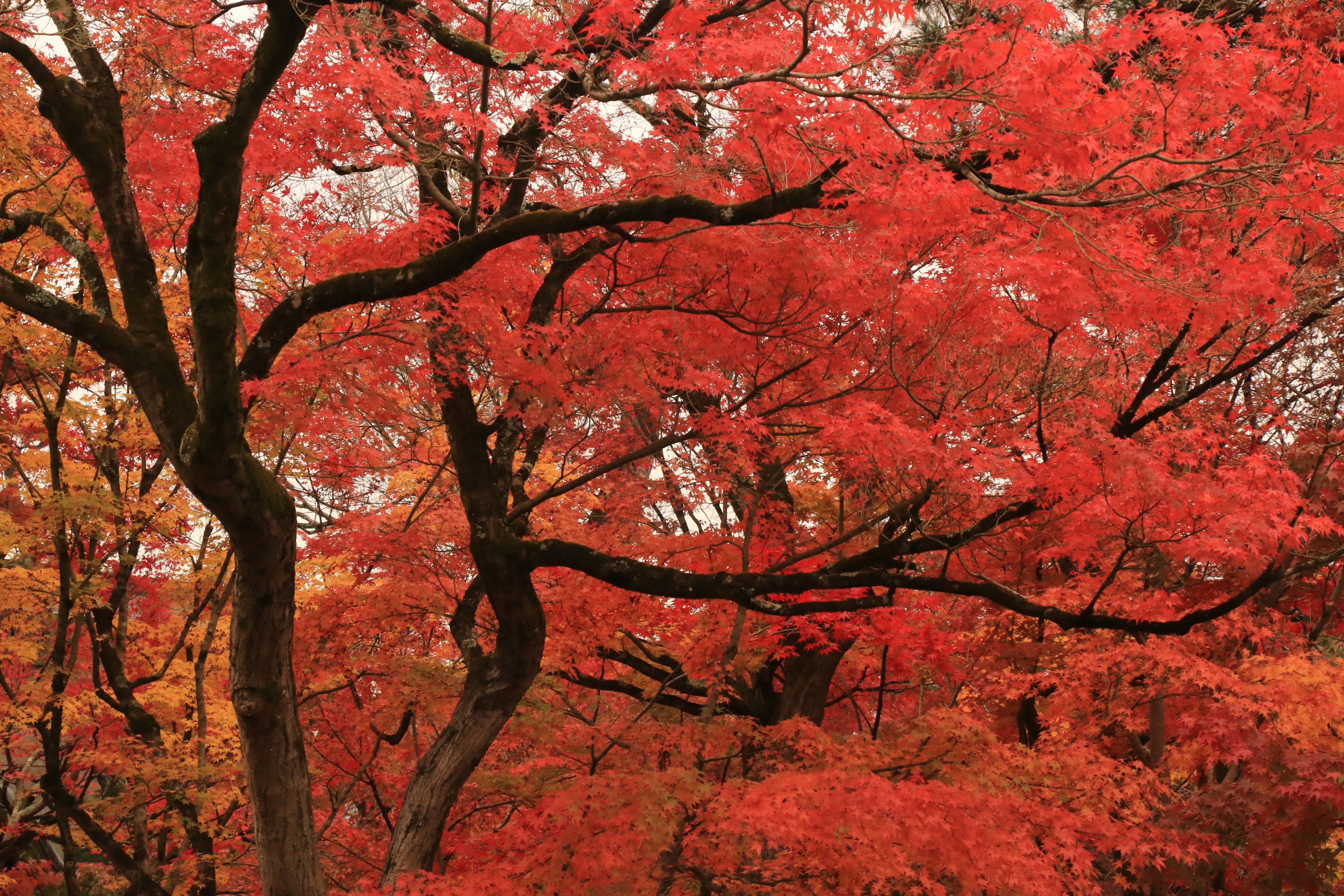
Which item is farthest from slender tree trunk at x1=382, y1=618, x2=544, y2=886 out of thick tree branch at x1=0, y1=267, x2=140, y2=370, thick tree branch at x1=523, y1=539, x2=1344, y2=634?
thick tree branch at x1=0, y1=267, x2=140, y2=370

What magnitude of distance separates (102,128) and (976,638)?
9.59 m

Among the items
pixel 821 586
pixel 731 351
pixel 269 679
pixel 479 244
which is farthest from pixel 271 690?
pixel 731 351

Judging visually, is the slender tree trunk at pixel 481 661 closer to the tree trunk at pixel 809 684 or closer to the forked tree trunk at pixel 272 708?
the forked tree trunk at pixel 272 708

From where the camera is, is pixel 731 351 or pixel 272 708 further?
pixel 731 351

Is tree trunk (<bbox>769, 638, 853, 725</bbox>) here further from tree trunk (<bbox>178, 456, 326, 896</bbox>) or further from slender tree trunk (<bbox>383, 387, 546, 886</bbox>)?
tree trunk (<bbox>178, 456, 326, 896</bbox>)

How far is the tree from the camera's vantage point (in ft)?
17.0

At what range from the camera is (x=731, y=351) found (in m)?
6.75

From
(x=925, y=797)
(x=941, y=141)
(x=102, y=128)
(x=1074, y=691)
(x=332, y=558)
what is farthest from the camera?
(x=332, y=558)

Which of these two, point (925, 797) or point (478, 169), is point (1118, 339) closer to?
point (925, 797)

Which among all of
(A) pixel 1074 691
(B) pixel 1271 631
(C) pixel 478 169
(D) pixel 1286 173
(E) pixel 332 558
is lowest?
(A) pixel 1074 691

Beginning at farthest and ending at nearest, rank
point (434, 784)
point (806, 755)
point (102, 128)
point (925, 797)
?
1. point (806, 755)
2. point (434, 784)
3. point (925, 797)
4. point (102, 128)

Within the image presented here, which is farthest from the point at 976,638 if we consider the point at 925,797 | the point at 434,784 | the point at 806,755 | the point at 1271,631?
the point at 434,784

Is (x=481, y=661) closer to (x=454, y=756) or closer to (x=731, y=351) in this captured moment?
(x=454, y=756)

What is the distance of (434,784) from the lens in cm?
662
